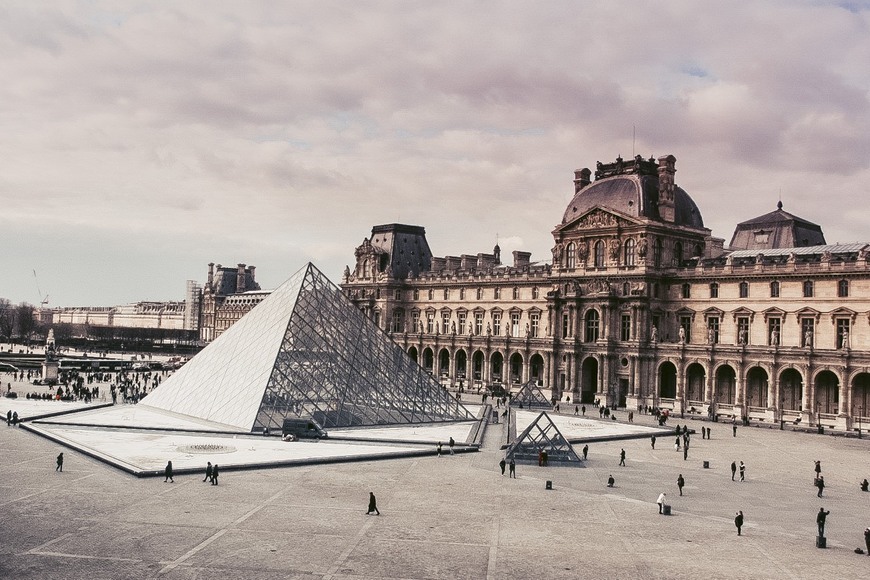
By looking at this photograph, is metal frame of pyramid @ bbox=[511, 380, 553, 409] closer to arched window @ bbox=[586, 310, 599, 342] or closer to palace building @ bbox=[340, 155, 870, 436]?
palace building @ bbox=[340, 155, 870, 436]

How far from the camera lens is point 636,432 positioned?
4638 cm

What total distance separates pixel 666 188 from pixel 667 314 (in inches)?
376

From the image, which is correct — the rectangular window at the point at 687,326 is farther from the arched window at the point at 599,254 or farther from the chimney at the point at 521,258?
the chimney at the point at 521,258

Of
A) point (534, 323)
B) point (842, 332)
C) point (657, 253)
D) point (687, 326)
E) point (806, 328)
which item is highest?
point (657, 253)

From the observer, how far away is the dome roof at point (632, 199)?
63844 mm

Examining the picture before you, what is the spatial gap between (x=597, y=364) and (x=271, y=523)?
46479 millimetres

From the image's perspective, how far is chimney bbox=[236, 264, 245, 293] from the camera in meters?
168

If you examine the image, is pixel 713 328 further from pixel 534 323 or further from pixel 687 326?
pixel 534 323

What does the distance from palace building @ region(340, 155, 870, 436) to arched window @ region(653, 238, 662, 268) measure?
8 cm

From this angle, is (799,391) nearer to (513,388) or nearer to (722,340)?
(722,340)

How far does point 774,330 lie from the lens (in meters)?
56.0

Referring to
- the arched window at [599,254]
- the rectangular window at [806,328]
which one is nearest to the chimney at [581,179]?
the arched window at [599,254]

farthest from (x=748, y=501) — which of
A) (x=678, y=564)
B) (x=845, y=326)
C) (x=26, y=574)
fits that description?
(x=845, y=326)

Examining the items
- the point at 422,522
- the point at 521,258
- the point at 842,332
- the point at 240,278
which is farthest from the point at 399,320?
the point at 240,278
